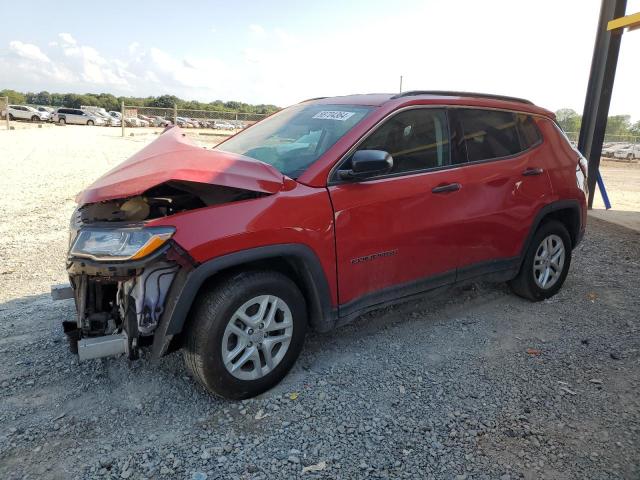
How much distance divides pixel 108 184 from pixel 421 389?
2.28 metres

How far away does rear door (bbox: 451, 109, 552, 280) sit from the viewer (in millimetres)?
3771

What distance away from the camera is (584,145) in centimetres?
1003

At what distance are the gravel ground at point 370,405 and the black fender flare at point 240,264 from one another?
47cm

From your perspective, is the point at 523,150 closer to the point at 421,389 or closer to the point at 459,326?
the point at 459,326

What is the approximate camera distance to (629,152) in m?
30.9

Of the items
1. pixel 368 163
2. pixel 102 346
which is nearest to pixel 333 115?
pixel 368 163

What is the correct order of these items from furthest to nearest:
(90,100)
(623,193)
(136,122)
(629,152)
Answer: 1. (90,100)
2. (136,122)
3. (629,152)
4. (623,193)

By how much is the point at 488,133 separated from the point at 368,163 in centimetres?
153

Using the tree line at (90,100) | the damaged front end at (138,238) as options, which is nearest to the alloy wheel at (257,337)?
the damaged front end at (138,238)

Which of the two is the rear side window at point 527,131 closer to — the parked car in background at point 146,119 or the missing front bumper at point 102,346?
the missing front bumper at point 102,346

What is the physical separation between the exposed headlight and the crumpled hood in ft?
0.67

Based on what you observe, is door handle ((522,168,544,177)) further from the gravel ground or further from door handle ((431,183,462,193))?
the gravel ground

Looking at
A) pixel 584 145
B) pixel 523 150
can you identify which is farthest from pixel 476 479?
pixel 584 145

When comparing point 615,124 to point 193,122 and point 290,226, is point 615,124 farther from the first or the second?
point 290,226
